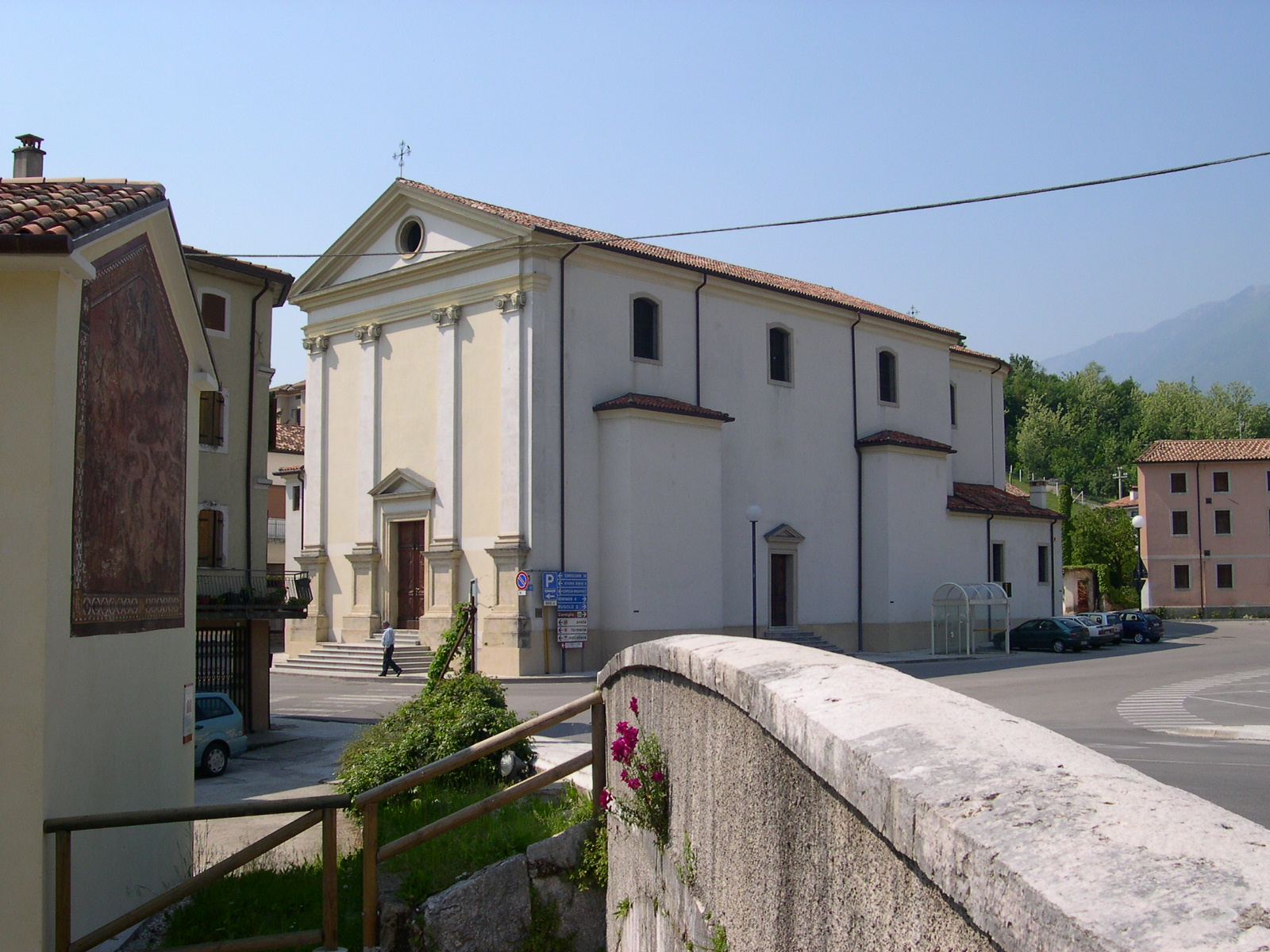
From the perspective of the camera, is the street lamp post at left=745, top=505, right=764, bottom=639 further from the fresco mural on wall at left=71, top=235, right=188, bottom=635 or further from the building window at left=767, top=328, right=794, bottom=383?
the fresco mural on wall at left=71, top=235, right=188, bottom=635

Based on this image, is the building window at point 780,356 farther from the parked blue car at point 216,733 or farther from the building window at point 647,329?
the parked blue car at point 216,733

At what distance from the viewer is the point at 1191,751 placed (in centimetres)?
1565

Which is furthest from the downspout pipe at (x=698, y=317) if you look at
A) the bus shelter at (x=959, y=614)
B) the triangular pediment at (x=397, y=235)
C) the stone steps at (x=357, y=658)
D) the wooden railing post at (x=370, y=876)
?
the wooden railing post at (x=370, y=876)

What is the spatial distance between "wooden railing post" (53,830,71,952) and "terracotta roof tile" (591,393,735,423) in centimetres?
2417

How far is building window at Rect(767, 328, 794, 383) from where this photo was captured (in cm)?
3647

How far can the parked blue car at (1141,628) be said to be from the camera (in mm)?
44469

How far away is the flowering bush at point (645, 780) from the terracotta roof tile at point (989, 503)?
3586 centimetres

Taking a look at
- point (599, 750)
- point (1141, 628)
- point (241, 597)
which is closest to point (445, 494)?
point (241, 597)

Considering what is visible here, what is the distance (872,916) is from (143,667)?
294 inches

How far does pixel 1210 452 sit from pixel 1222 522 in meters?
3.93

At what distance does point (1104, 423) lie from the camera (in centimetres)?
10712

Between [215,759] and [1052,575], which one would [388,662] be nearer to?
[215,759]

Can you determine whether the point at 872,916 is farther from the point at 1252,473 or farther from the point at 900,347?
the point at 1252,473

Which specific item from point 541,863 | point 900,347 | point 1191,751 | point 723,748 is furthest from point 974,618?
point 723,748
